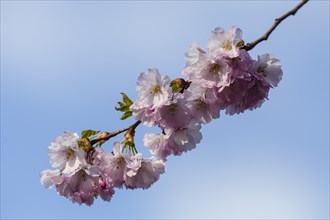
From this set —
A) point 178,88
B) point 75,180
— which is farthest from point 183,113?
point 75,180

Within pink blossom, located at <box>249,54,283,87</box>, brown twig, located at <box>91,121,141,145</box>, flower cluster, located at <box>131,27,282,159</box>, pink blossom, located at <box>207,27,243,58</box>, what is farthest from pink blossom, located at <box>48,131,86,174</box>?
pink blossom, located at <box>249,54,283,87</box>

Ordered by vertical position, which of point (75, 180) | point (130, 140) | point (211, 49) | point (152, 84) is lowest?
point (75, 180)

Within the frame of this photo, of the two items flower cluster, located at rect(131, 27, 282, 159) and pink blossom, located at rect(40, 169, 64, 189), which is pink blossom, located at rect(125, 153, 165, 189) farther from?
pink blossom, located at rect(40, 169, 64, 189)

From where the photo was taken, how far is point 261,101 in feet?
10.7

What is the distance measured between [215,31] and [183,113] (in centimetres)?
54

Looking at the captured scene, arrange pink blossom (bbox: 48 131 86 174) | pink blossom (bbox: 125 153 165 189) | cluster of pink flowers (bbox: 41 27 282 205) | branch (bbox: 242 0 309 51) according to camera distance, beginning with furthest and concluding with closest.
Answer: pink blossom (bbox: 125 153 165 189) → pink blossom (bbox: 48 131 86 174) → cluster of pink flowers (bbox: 41 27 282 205) → branch (bbox: 242 0 309 51)

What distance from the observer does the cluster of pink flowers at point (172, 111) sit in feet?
9.89

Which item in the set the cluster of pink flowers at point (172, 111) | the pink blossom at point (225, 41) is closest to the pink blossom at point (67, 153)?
the cluster of pink flowers at point (172, 111)

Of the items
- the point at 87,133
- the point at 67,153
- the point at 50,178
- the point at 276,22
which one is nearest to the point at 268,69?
the point at 276,22

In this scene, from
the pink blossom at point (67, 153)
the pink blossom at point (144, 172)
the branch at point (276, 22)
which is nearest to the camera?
the branch at point (276, 22)

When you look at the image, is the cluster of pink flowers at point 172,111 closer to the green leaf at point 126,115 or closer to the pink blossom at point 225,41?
the pink blossom at point 225,41

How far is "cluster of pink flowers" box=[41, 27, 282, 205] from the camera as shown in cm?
301

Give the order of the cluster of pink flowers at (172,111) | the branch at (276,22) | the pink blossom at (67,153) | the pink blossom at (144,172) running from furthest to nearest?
the pink blossom at (144,172)
the pink blossom at (67,153)
the cluster of pink flowers at (172,111)
the branch at (276,22)

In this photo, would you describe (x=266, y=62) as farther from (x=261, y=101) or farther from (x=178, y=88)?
(x=178, y=88)
